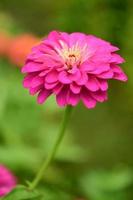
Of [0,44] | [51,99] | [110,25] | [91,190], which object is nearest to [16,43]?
[0,44]

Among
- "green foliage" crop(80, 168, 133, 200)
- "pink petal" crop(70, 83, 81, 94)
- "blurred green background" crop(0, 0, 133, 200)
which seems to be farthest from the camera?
"blurred green background" crop(0, 0, 133, 200)

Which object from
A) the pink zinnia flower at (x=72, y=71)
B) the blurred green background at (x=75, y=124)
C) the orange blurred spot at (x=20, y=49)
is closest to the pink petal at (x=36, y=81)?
the pink zinnia flower at (x=72, y=71)

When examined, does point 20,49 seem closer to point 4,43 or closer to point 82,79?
point 4,43

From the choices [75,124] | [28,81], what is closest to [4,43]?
[75,124]

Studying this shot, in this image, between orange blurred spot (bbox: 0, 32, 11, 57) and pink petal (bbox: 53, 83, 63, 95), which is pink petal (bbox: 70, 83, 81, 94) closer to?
pink petal (bbox: 53, 83, 63, 95)

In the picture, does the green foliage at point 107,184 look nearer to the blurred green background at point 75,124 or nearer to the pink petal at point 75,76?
the blurred green background at point 75,124

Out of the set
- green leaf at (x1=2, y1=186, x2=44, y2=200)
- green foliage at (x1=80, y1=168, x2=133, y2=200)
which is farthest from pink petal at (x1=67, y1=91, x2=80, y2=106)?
green foliage at (x1=80, y1=168, x2=133, y2=200)

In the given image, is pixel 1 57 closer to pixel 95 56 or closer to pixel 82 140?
pixel 82 140
